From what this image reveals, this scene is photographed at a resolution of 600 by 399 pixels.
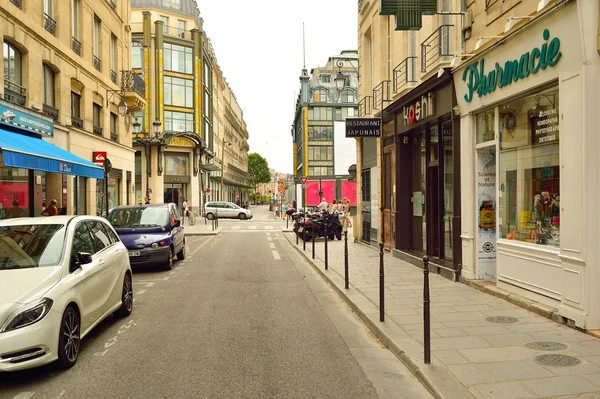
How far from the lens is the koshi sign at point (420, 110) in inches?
428

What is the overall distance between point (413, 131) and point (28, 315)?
10.3 meters

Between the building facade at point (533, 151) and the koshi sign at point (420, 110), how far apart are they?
1282 millimetres

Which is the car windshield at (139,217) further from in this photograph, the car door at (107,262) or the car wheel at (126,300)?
the car door at (107,262)

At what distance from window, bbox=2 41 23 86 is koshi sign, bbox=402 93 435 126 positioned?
1183cm

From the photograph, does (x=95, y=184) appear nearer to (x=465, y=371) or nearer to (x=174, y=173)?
(x=465, y=371)

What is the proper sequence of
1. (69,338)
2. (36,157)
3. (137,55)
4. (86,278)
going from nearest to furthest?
(69,338) < (86,278) < (36,157) < (137,55)

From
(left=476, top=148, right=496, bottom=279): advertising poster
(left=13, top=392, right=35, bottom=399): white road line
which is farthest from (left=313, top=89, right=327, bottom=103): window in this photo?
(left=13, top=392, right=35, bottom=399): white road line

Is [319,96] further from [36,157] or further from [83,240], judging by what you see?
[83,240]

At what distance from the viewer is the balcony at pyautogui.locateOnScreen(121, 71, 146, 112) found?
85.5 ft

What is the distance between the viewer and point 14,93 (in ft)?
49.9

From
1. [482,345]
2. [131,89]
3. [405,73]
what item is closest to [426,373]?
[482,345]

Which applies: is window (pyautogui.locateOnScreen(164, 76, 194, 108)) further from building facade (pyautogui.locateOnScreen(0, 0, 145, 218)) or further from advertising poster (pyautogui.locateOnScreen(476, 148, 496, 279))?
advertising poster (pyautogui.locateOnScreen(476, 148, 496, 279))

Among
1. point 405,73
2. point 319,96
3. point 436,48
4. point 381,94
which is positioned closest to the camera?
point 436,48

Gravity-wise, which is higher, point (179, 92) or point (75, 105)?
point (179, 92)
